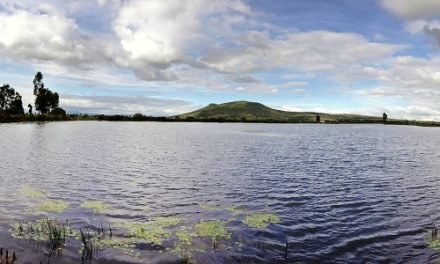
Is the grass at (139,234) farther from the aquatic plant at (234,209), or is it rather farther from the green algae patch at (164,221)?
the aquatic plant at (234,209)

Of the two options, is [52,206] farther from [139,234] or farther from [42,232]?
[139,234]

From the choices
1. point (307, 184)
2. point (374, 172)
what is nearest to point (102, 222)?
point (307, 184)

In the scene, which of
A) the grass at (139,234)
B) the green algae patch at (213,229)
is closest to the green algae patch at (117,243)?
the grass at (139,234)

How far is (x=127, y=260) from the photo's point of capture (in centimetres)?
1825

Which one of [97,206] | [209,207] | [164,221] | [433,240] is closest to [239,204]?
[209,207]

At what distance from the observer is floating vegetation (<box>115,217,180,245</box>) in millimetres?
21769

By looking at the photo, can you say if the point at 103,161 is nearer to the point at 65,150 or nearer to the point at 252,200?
the point at 65,150

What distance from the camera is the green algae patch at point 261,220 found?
82.2 ft

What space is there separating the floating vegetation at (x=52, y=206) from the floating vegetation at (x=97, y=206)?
1444 millimetres

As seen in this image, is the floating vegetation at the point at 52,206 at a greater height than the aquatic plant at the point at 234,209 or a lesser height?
greater

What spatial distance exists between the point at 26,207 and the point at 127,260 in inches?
537

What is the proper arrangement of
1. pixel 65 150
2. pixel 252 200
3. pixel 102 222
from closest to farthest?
pixel 102 222
pixel 252 200
pixel 65 150

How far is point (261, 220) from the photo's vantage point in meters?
26.0

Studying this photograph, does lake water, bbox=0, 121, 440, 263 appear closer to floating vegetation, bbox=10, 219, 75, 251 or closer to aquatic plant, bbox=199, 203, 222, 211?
aquatic plant, bbox=199, 203, 222, 211
